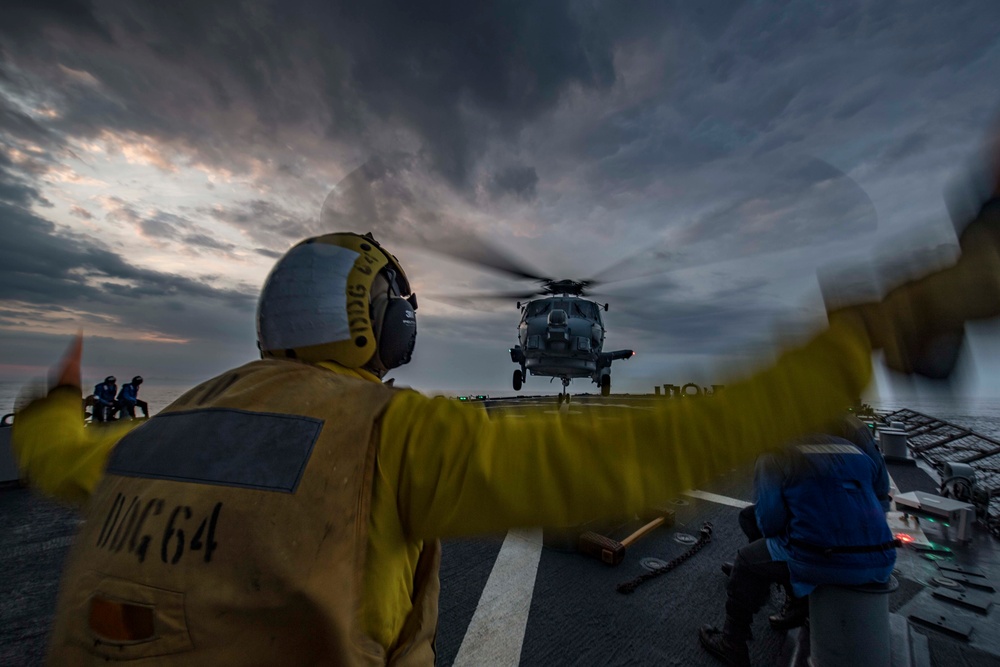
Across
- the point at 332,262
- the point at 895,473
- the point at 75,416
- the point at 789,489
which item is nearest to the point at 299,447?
the point at 332,262

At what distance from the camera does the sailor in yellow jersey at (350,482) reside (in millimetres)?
1006

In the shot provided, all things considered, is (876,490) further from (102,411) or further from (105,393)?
(105,393)

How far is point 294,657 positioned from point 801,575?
3.22m

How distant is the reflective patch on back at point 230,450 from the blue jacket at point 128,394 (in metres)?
18.7

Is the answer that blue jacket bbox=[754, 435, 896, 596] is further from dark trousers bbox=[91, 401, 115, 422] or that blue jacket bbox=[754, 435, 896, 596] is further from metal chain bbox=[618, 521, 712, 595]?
dark trousers bbox=[91, 401, 115, 422]

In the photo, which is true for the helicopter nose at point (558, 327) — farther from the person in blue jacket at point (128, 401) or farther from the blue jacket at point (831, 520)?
the person in blue jacket at point (128, 401)

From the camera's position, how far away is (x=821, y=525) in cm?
271

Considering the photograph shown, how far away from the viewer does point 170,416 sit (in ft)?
4.16

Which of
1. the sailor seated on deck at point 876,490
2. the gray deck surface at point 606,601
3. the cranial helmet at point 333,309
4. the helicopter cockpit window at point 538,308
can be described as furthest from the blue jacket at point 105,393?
the sailor seated on deck at point 876,490

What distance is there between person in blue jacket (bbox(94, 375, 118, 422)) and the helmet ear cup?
1811cm

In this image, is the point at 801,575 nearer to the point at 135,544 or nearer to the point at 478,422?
the point at 478,422

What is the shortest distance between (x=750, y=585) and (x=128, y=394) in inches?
781

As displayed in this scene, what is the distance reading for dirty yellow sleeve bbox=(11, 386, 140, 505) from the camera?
1893 mm

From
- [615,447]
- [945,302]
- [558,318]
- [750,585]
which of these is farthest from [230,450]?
[558,318]
